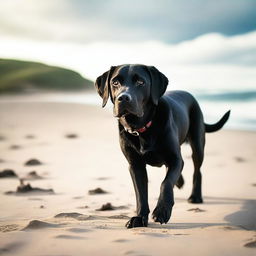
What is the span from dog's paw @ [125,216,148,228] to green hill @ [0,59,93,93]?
96.7 ft

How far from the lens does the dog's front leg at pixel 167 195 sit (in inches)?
145

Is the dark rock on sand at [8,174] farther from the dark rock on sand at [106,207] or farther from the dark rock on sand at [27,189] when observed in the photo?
the dark rock on sand at [106,207]

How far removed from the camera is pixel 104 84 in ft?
15.2

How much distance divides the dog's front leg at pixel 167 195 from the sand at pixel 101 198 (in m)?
0.11

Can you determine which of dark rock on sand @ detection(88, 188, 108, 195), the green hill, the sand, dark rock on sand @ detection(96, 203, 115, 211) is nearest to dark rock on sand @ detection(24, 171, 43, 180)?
the sand

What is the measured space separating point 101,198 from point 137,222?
5.57 feet

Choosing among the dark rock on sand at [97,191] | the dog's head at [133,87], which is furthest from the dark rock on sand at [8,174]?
the dog's head at [133,87]

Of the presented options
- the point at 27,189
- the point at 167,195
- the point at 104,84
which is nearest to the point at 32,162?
the point at 27,189

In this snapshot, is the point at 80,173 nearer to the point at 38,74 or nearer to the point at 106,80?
the point at 106,80

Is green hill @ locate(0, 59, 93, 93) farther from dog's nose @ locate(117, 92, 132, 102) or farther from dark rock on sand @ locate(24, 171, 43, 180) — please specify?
dog's nose @ locate(117, 92, 132, 102)

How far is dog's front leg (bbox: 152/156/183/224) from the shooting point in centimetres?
368

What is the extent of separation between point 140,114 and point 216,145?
6.20 meters

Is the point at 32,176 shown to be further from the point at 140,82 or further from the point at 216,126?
the point at 140,82

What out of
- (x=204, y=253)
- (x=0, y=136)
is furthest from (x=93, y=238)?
(x=0, y=136)
